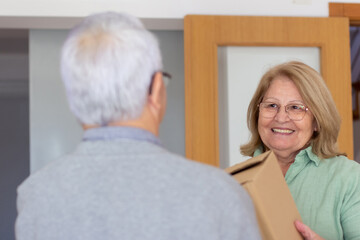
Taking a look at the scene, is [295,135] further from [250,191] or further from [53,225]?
[53,225]

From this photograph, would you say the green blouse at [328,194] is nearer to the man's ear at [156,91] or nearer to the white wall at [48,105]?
the man's ear at [156,91]

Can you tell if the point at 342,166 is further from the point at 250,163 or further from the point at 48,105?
the point at 48,105

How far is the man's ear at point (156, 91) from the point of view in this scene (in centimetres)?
96

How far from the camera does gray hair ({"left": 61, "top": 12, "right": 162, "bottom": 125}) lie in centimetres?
92

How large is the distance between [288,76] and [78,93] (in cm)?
106

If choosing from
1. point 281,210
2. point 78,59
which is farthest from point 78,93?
point 281,210

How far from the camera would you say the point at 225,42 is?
329 centimetres

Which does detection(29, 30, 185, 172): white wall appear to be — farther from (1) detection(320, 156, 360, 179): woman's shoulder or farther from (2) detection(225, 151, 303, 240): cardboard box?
(2) detection(225, 151, 303, 240): cardboard box

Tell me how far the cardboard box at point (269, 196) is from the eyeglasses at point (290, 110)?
21.1 inches

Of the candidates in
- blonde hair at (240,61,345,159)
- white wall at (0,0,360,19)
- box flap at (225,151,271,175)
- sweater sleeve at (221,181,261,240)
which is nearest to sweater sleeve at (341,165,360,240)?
blonde hair at (240,61,345,159)

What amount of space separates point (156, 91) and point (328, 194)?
2.89ft

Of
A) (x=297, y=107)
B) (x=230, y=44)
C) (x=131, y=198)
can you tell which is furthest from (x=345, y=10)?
(x=131, y=198)

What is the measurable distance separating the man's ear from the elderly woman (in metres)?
0.83

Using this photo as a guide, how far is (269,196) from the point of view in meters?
1.22
